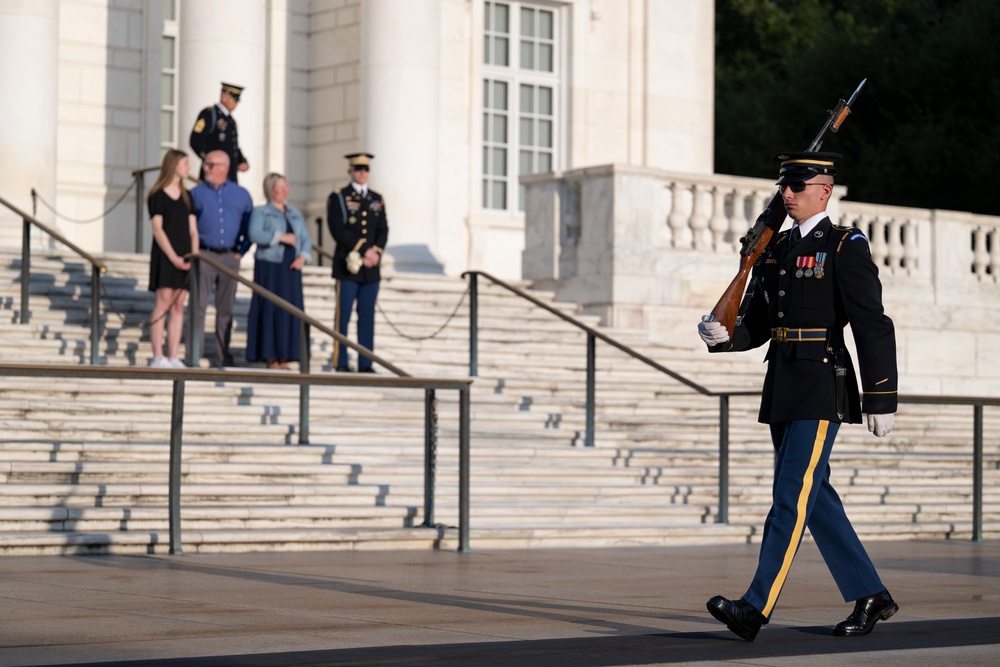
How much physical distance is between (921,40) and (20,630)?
102ft

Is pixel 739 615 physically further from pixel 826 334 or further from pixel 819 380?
pixel 826 334

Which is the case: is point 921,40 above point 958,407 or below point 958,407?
above

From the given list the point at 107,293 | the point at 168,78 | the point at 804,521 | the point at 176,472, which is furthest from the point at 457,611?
the point at 168,78

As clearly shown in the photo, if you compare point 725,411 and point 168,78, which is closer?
point 725,411

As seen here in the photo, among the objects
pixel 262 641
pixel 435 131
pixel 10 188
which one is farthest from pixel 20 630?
pixel 435 131

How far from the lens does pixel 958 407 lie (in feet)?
65.7

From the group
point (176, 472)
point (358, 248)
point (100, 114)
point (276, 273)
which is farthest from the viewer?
point (100, 114)

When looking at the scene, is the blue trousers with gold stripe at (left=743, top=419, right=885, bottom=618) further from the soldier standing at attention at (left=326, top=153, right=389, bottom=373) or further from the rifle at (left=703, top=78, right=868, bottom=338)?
the soldier standing at attention at (left=326, top=153, right=389, bottom=373)

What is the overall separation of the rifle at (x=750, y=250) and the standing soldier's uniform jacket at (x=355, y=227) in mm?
8727

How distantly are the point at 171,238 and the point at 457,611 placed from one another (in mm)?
7703

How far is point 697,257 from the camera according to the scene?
67.9 ft

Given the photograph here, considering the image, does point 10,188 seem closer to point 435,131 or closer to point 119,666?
point 435,131

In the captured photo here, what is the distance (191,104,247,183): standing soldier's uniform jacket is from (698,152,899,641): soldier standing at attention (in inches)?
411

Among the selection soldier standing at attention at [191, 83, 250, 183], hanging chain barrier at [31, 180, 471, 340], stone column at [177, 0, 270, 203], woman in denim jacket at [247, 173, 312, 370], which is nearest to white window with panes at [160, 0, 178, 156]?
stone column at [177, 0, 270, 203]
